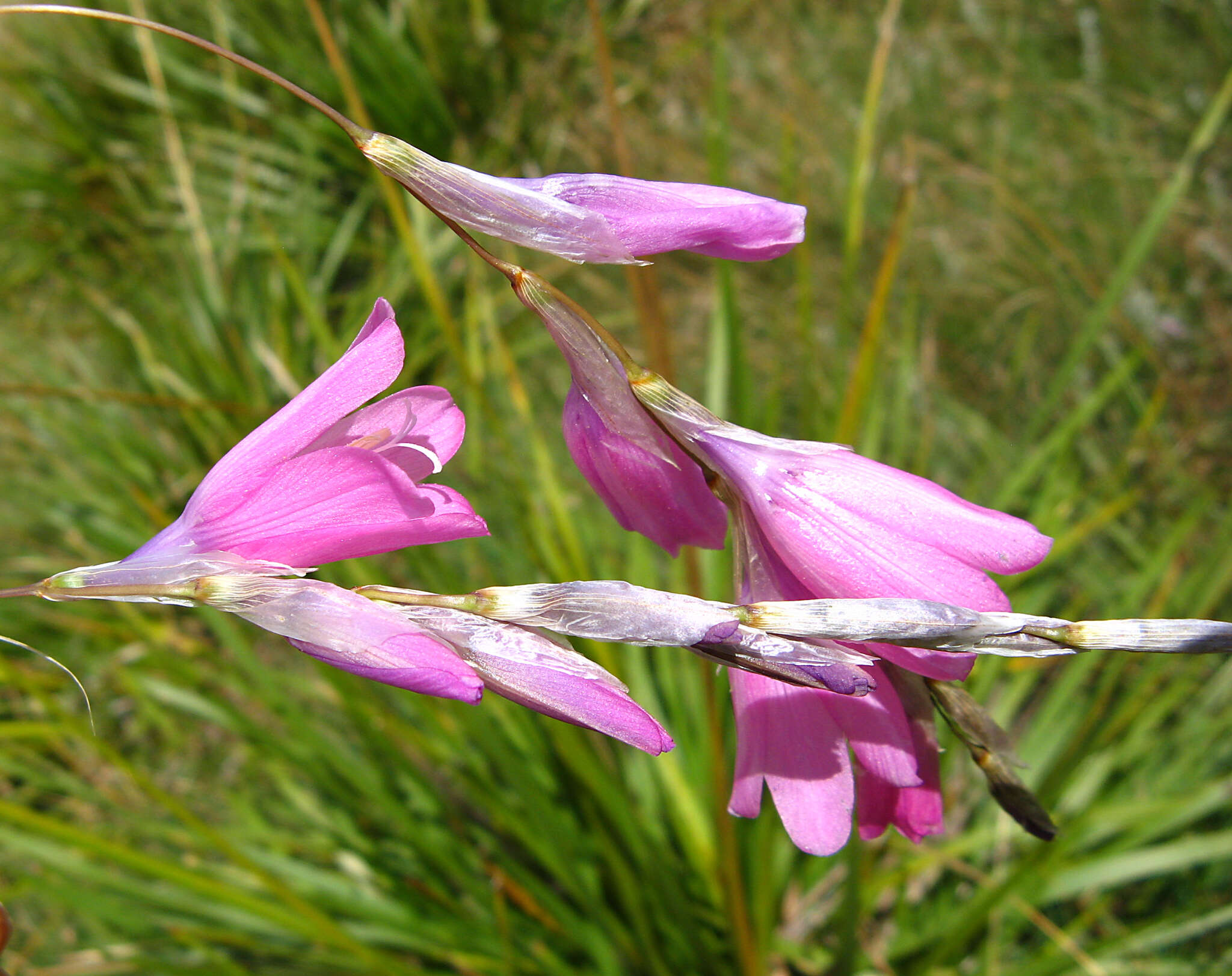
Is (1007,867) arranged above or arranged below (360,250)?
below

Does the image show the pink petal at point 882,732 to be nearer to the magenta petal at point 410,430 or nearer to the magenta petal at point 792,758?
the magenta petal at point 792,758

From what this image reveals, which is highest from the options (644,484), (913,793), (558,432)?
(644,484)

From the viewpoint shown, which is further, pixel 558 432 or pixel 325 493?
pixel 558 432

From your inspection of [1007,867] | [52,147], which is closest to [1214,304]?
[1007,867]

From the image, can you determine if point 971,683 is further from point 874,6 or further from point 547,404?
point 874,6

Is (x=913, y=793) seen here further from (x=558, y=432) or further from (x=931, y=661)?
(x=558, y=432)

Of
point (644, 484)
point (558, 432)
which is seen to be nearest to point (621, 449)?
→ point (644, 484)
